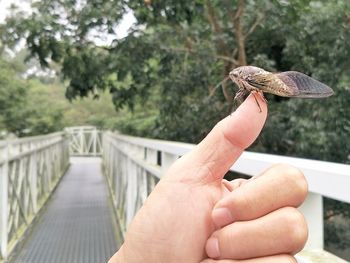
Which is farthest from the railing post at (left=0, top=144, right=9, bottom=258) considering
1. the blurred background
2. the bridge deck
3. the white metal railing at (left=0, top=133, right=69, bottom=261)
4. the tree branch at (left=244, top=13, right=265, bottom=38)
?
the tree branch at (left=244, top=13, right=265, bottom=38)

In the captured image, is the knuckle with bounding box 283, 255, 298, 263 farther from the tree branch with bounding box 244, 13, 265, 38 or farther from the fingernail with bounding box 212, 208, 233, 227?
the tree branch with bounding box 244, 13, 265, 38

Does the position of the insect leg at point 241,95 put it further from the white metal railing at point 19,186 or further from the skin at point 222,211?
the white metal railing at point 19,186

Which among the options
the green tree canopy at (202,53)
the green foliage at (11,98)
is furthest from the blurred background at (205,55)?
the green foliage at (11,98)

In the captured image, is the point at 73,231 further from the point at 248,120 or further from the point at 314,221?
the point at 248,120

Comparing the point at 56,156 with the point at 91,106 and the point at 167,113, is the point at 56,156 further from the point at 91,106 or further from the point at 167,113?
the point at 91,106

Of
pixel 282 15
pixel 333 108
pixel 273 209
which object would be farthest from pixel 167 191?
pixel 282 15

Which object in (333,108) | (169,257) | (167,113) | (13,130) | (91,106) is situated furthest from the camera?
(91,106)
